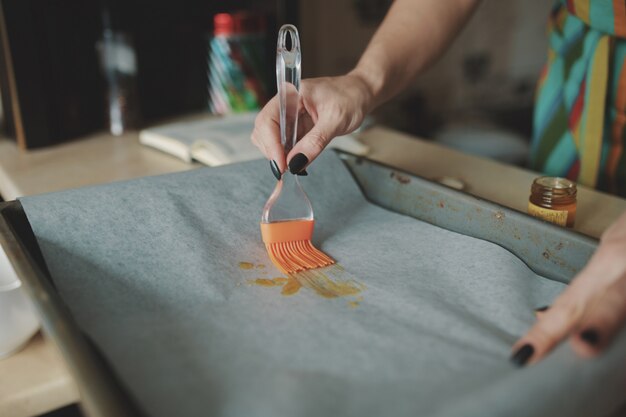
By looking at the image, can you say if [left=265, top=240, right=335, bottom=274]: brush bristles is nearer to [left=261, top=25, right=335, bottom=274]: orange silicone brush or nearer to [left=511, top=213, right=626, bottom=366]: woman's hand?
[left=261, top=25, right=335, bottom=274]: orange silicone brush

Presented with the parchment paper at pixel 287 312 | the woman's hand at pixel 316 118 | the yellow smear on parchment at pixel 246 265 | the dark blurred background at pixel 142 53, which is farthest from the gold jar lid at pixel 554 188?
the dark blurred background at pixel 142 53

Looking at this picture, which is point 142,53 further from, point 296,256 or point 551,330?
point 551,330

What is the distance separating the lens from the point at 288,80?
65 cm

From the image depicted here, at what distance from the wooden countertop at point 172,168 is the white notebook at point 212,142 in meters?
0.02

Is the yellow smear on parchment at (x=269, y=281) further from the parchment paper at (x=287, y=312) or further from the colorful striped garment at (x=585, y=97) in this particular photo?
the colorful striped garment at (x=585, y=97)

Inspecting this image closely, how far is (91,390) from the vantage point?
0.38 meters

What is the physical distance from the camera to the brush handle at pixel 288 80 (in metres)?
0.63

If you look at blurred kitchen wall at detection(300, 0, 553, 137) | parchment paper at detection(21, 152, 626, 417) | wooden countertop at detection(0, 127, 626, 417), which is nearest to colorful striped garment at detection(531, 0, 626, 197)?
wooden countertop at detection(0, 127, 626, 417)

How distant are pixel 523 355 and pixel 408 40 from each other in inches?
23.3

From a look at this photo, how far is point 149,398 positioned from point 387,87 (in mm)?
565

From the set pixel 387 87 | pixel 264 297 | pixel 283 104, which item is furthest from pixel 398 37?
pixel 264 297

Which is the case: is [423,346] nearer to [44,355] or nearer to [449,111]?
[44,355]

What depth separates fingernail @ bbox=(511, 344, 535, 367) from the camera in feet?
1.42

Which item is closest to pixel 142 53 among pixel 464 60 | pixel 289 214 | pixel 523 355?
pixel 289 214
